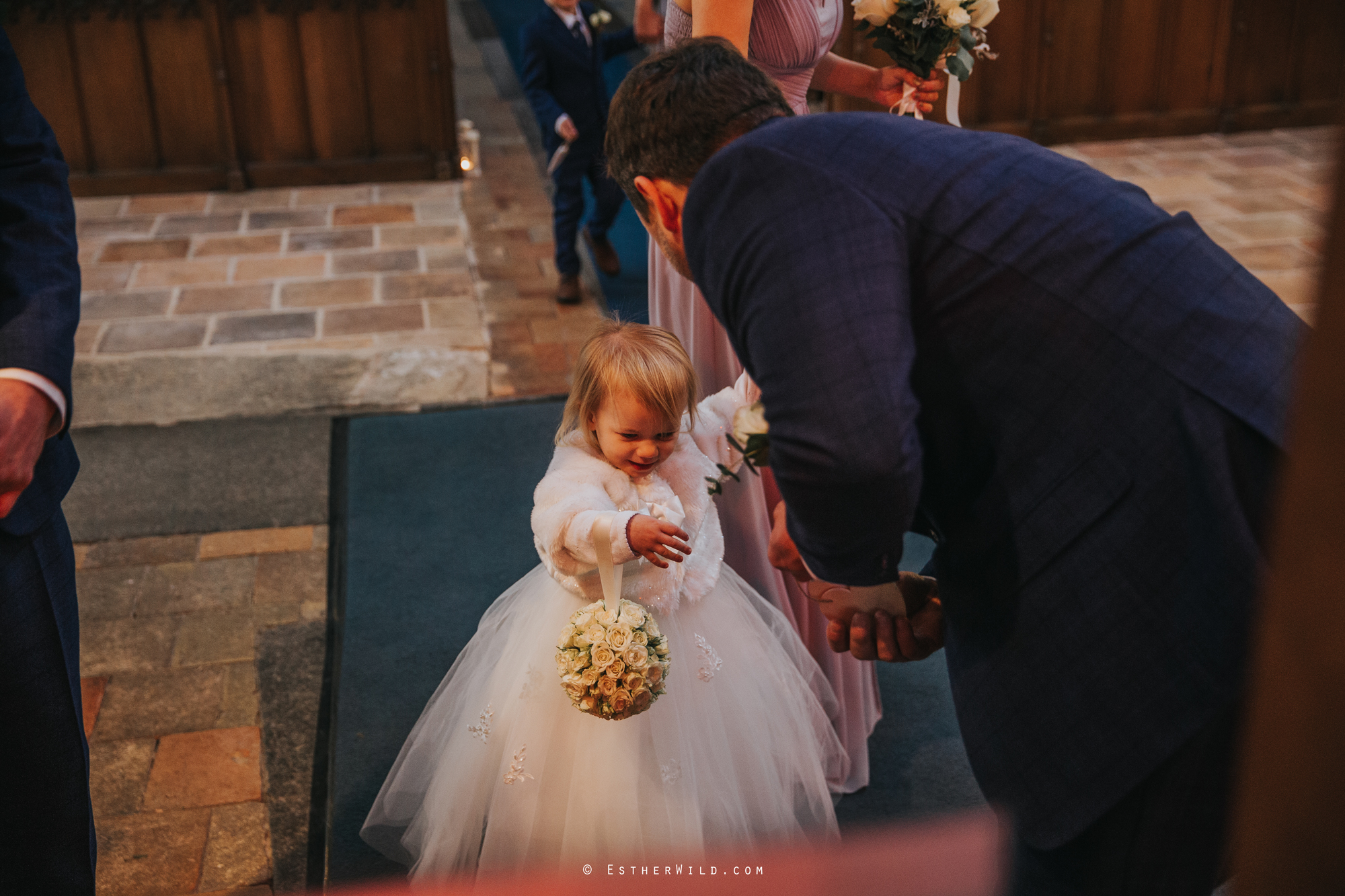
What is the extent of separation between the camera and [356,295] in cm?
636

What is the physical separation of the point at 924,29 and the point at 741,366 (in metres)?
0.95

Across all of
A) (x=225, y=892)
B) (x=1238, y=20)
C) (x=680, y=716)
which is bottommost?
(x=225, y=892)

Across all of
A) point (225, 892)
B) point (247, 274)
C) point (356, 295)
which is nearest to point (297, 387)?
point (356, 295)

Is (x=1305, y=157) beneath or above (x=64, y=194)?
beneath

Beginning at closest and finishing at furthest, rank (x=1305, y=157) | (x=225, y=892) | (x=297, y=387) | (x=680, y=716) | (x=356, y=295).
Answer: (x=680, y=716) → (x=225, y=892) → (x=297, y=387) → (x=356, y=295) → (x=1305, y=157)

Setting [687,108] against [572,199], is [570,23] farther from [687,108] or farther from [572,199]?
[687,108]

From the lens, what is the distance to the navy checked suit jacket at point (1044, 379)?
4.53ft

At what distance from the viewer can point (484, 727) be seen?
2.58m

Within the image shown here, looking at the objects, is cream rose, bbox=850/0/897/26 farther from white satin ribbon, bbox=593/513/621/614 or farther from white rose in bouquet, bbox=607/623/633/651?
white rose in bouquet, bbox=607/623/633/651

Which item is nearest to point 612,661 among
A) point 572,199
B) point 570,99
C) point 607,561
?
point 607,561

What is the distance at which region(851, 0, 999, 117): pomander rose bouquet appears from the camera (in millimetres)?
2938

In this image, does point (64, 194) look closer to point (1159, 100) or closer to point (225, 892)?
point (225, 892)

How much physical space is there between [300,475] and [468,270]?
2.36 metres

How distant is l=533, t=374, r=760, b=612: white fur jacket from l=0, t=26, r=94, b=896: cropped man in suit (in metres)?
0.87
